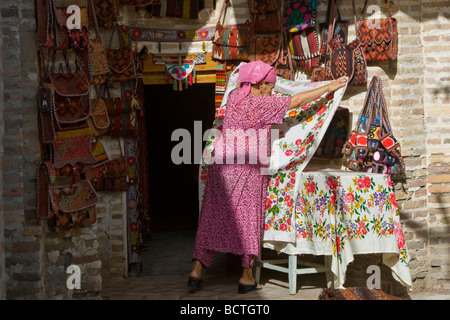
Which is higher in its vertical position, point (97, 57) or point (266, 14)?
point (266, 14)

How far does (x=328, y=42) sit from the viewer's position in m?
6.62

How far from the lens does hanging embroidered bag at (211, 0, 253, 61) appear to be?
696 cm

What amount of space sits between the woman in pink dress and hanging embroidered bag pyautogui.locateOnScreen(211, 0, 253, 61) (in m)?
1.13

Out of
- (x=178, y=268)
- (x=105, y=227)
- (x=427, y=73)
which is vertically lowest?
(x=178, y=268)

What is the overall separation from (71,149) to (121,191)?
178 cm

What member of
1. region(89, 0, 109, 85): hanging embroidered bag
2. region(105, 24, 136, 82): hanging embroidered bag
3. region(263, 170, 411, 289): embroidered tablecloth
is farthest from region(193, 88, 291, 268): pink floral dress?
region(105, 24, 136, 82): hanging embroidered bag

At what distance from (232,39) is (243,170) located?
1682 mm

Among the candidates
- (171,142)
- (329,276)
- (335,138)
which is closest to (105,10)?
(335,138)

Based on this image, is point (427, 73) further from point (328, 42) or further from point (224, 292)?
point (224, 292)

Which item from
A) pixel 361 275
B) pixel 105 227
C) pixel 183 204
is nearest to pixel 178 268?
pixel 105 227

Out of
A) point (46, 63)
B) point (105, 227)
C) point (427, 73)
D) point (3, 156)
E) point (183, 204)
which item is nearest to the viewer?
point (3, 156)

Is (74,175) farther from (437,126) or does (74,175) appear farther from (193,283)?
(437,126)

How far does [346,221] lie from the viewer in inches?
227

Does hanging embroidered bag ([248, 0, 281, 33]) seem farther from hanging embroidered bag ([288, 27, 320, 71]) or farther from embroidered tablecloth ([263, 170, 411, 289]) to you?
embroidered tablecloth ([263, 170, 411, 289])
